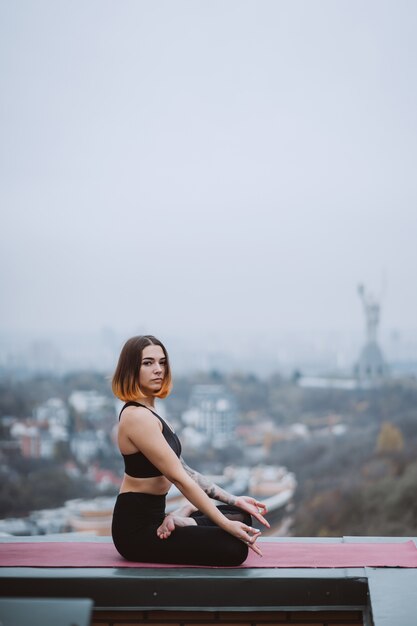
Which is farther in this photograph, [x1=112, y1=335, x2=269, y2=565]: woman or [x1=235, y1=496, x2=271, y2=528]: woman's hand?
[x1=235, y1=496, x2=271, y2=528]: woman's hand

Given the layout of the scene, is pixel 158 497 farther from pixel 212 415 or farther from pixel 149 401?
pixel 212 415

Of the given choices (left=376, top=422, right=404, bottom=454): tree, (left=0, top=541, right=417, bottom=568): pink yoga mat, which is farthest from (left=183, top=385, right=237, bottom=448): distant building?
(left=0, top=541, right=417, bottom=568): pink yoga mat

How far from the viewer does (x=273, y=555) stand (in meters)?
2.55

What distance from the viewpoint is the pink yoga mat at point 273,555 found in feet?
7.97

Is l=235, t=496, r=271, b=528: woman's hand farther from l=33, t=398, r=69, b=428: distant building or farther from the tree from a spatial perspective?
the tree

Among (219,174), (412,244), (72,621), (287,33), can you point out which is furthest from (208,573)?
(412,244)

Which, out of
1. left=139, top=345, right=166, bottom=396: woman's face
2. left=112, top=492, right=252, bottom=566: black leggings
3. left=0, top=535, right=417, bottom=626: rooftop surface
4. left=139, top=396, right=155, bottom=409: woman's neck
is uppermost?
left=139, top=345, right=166, bottom=396: woman's face

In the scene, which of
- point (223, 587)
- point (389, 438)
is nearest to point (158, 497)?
point (223, 587)

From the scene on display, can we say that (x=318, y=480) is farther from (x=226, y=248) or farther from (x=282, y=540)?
(x=282, y=540)

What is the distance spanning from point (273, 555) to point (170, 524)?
1.05 ft

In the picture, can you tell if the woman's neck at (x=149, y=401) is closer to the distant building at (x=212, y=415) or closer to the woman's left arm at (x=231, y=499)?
the woman's left arm at (x=231, y=499)

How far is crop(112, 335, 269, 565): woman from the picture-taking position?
2404 mm

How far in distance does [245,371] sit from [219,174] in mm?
3097

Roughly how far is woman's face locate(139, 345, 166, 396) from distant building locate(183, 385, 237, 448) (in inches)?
466
